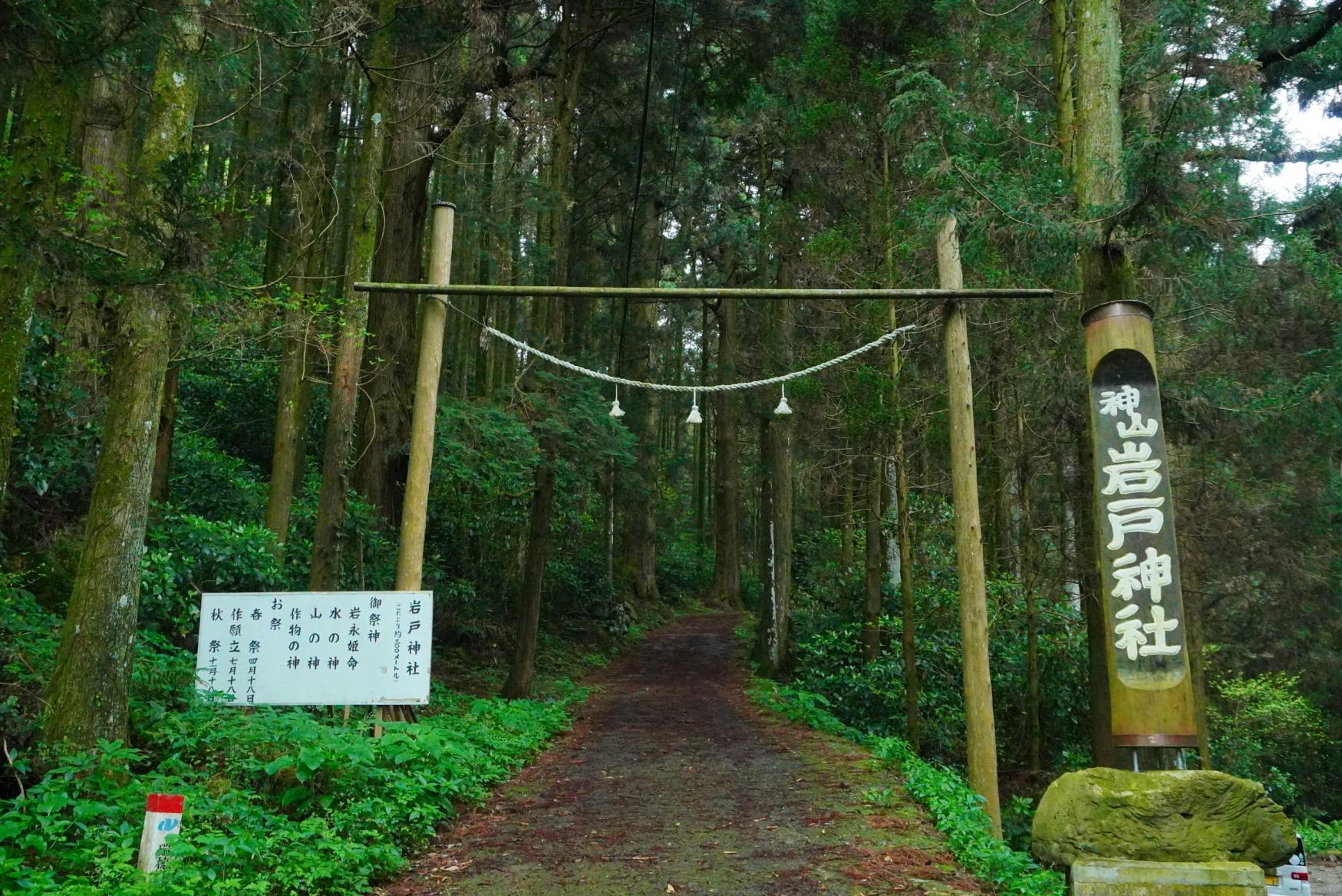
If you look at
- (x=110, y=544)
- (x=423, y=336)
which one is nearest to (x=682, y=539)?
(x=423, y=336)

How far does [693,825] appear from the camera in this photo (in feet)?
20.4

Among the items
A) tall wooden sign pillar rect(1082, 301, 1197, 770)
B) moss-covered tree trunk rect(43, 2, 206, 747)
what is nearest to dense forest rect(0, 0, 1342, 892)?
moss-covered tree trunk rect(43, 2, 206, 747)

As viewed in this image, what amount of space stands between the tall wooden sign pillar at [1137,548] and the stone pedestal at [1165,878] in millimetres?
584

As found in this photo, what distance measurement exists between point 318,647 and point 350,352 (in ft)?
9.72

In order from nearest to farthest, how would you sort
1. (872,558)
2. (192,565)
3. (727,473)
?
(192,565) → (872,558) → (727,473)

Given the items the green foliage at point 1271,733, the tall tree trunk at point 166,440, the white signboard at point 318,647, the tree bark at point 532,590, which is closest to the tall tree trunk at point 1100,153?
the white signboard at point 318,647

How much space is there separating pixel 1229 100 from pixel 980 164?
3341mm

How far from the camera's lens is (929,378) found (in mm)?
12148

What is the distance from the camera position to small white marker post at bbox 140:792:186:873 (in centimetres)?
399

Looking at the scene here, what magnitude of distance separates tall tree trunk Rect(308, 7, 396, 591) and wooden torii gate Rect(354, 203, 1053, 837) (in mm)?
1184

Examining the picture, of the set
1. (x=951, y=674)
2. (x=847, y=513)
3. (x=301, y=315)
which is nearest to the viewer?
(x=301, y=315)

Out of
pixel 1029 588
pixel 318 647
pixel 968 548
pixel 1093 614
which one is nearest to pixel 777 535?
pixel 1029 588

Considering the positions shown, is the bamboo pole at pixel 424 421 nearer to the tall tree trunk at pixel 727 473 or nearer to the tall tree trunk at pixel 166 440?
the tall tree trunk at pixel 166 440

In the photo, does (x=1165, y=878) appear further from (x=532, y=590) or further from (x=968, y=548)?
(x=532, y=590)
